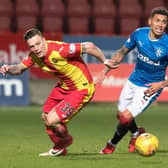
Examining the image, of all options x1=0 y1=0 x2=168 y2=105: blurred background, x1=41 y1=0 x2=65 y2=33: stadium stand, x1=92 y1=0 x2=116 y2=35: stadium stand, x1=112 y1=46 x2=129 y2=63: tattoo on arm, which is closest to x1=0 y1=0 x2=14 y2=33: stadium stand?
x1=0 y1=0 x2=168 y2=105: blurred background

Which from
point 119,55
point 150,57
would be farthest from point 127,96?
point 150,57

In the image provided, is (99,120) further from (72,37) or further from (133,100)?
(133,100)

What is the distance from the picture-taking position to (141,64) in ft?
30.3

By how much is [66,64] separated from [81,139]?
2.62 metres

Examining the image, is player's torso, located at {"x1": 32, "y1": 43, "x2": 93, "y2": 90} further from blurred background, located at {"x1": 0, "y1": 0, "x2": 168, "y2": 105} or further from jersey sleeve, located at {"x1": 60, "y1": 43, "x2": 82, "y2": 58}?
blurred background, located at {"x1": 0, "y1": 0, "x2": 168, "y2": 105}

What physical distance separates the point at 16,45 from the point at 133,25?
3329 mm

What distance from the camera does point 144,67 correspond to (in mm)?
9211

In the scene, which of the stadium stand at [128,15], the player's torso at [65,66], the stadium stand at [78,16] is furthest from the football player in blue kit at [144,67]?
the stadium stand at [128,15]

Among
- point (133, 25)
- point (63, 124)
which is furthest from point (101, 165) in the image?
point (133, 25)

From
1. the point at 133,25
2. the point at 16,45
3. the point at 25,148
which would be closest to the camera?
the point at 25,148

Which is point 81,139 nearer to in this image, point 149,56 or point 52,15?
point 149,56

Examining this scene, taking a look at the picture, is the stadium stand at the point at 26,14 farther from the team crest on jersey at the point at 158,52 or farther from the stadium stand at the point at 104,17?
the team crest on jersey at the point at 158,52

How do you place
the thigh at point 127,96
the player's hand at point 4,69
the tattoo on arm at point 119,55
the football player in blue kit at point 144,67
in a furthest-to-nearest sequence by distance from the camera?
the thigh at point 127,96 → the tattoo on arm at point 119,55 → the football player in blue kit at point 144,67 → the player's hand at point 4,69

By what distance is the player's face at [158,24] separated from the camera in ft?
28.6
